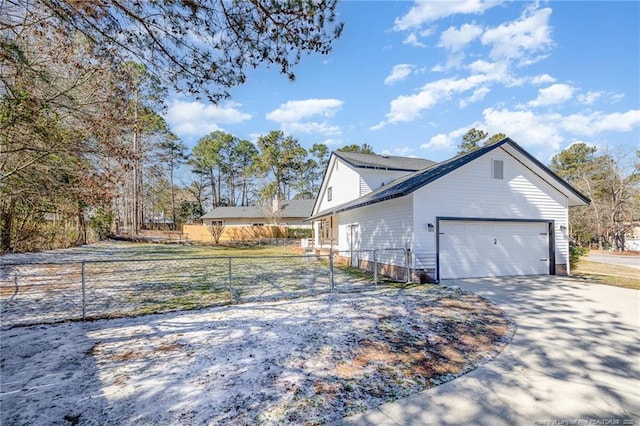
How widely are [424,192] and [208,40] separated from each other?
698cm

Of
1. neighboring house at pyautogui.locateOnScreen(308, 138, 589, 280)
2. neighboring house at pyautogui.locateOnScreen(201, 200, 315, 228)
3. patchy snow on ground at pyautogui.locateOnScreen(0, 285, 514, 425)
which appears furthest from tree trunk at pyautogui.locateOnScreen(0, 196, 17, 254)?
neighboring house at pyautogui.locateOnScreen(201, 200, 315, 228)

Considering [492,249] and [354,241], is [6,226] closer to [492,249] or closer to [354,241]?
[354,241]

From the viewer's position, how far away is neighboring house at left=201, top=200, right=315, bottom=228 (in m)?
34.3

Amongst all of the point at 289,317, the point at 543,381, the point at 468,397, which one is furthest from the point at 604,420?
the point at 289,317

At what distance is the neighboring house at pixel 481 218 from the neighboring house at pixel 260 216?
925 inches

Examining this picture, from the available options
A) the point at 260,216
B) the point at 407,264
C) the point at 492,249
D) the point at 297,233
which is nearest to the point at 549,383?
→ the point at 407,264

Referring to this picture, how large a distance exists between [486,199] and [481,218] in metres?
0.69

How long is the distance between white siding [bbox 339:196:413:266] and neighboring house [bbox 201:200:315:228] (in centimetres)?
2078

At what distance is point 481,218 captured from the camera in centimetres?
968

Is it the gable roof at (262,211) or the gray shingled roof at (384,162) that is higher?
the gray shingled roof at (384,162)

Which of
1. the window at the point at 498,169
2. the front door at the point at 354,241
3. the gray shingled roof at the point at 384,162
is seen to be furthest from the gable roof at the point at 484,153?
the gray shingled roof at the point at 384,162

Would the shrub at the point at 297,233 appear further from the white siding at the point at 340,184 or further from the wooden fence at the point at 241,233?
the white siding at the point at 340,184

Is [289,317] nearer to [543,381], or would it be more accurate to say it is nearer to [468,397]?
[468,397]

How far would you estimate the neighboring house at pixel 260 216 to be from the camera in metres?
34.3
